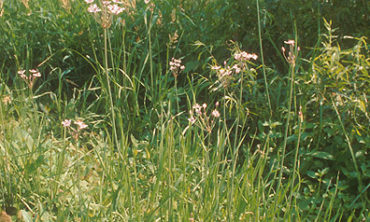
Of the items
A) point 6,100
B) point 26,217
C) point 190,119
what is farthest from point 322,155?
point 6,100

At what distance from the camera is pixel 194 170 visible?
8.57 ft

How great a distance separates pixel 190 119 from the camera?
2059mm

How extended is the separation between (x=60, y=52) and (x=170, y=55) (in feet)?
2.58

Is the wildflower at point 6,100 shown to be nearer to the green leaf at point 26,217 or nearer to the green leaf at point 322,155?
the green leaf at point 26,217

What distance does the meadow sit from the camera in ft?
6.96

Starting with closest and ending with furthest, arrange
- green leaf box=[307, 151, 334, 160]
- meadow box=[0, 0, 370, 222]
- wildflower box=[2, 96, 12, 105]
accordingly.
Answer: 1. meadow box=[0, 0, 370, 222]
2. green leaf box=[307, 151, 334, 160]
3. wildflower box=[2, 96, 12, 105]

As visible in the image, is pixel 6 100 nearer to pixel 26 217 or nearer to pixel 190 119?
pixel 26 217

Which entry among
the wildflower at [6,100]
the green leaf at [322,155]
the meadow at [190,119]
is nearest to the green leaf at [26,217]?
the meadow at [190,119]

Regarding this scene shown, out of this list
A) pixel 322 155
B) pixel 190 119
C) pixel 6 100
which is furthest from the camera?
pixel 6 100

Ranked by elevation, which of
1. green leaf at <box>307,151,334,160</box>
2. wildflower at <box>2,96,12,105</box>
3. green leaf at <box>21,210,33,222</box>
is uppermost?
wildflower at <box>2,96,12,105</box>

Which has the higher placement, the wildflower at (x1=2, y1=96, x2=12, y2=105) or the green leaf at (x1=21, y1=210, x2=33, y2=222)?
the wildflower at (x1=2, y1=96, x2=12, y2=105)

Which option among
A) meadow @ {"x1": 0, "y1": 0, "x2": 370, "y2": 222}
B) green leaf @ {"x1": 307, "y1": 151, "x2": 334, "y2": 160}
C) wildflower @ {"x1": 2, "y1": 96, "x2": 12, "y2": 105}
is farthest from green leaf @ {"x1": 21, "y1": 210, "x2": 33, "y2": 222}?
green leaf @ {"x1": 307, "y1": 151, "x2": 334, "y2": 160}

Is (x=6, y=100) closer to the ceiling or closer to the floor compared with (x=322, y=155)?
closer to the ceiling

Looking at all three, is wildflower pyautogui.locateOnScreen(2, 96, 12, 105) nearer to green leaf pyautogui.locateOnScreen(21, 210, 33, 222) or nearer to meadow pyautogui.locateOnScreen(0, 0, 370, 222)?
meadow pyautogui.locateOnScreen(0, 0, 370, 222)
